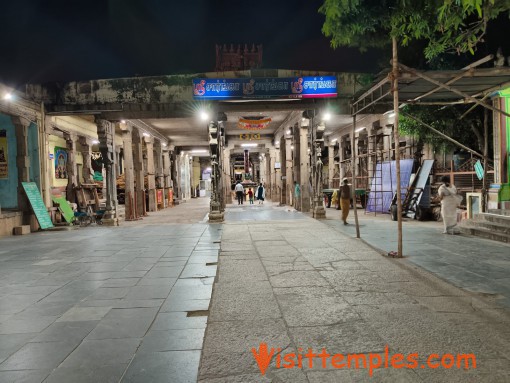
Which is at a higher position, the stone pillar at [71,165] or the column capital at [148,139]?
the column capital at [148,139]

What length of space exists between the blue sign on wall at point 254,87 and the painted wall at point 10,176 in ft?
22.2

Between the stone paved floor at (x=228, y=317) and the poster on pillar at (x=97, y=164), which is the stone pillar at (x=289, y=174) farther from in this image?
the stone paved floor at (x=228, y=317)

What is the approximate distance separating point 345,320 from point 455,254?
4234mm

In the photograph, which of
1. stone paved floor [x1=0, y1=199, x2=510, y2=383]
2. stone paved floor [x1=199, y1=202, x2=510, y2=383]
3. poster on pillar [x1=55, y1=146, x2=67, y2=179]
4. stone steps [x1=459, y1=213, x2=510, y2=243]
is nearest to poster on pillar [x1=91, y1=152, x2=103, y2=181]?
poster on pillar [x1=55, y1=146, x2=67, y2=179]

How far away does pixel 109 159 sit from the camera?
13.6m

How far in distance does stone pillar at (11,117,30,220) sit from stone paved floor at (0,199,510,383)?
5949mm

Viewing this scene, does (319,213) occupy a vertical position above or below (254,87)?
below

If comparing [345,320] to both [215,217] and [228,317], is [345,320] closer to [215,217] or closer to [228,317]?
[228,317]

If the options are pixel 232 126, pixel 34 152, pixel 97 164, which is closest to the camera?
pixel 34 152

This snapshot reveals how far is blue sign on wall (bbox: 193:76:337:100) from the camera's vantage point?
40.4 feet

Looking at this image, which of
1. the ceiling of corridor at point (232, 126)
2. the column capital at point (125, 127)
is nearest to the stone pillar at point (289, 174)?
the ceiling of corridor at point (232, 126)

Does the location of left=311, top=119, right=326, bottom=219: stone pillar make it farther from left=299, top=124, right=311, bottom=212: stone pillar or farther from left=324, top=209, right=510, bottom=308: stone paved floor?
left=324, top=209, right=510, bottom=308: stone paved floor

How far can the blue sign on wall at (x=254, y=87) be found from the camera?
12.3m

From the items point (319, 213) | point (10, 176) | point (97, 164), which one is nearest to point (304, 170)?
point (319, 213)
